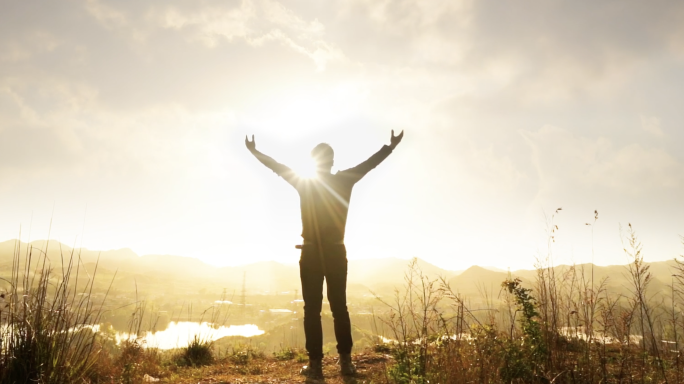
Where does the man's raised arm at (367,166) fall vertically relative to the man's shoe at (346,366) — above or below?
above

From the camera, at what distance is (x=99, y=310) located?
3363 millimetres

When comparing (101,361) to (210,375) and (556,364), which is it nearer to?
(210,375)

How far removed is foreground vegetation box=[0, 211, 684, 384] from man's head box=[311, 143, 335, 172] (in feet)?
5.89

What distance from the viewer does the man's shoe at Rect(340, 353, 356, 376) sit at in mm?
4008

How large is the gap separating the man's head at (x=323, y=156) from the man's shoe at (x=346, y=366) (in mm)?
2432

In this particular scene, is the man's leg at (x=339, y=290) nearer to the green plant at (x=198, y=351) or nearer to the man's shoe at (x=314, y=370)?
the man's shoe at (x=314, y=370)

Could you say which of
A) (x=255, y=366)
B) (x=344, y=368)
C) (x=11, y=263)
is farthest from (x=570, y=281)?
(x=11, y=263)

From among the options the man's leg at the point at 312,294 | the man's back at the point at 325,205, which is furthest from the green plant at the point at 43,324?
the man's back at the point at 325,205

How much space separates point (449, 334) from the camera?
3.22 m

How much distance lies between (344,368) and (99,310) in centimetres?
283

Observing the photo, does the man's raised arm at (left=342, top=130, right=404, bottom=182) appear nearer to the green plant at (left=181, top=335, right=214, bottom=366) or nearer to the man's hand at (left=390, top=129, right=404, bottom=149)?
the man's hand at (left=390, top=129, right=404, bottom=149)

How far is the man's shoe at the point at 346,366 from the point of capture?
4.01m

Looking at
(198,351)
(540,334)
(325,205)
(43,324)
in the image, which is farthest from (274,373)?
(540,334)

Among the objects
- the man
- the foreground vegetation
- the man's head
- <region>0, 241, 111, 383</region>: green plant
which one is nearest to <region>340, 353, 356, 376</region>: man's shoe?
the man
